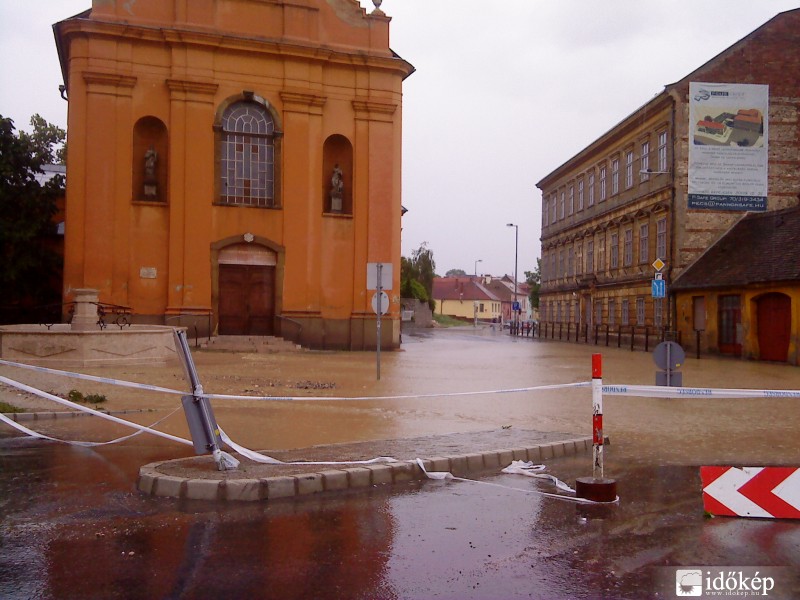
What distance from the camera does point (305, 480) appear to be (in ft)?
22.4

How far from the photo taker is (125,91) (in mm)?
28938

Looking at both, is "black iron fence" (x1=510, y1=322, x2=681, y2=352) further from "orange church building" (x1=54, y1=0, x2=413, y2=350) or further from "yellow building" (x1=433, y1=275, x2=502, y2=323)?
"yellow building" (x1=433, y1=275, x2=502, y2=323)

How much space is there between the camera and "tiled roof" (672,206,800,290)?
1123 inches

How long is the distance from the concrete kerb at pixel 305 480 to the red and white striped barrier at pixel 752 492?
7.83 feet

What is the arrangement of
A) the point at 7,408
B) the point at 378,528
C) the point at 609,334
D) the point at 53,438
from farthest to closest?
the point at 609,334 → the point at 7,408 → the point at 53,438 → the point at 378,528

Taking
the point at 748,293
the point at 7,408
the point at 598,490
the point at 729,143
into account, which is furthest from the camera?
the point at 729,143

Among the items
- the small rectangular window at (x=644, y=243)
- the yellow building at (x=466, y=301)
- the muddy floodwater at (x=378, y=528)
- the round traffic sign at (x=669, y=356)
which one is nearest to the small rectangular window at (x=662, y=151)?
the small rectangular window at (x=644, y=243)

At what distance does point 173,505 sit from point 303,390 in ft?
29.2

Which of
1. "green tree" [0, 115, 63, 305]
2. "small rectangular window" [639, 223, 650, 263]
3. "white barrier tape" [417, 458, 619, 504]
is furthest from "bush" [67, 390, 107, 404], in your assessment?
"small rectangular window" [639, 223, 650, 263]

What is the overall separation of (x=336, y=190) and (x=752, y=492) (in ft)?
86.6

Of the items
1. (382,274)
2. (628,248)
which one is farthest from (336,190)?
(628,248)

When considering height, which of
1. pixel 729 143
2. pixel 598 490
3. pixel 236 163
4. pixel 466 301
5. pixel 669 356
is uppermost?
pixel 729 143

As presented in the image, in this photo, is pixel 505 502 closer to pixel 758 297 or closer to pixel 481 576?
pixel 481 576

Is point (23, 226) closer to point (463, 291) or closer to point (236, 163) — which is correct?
point (236, 163)
